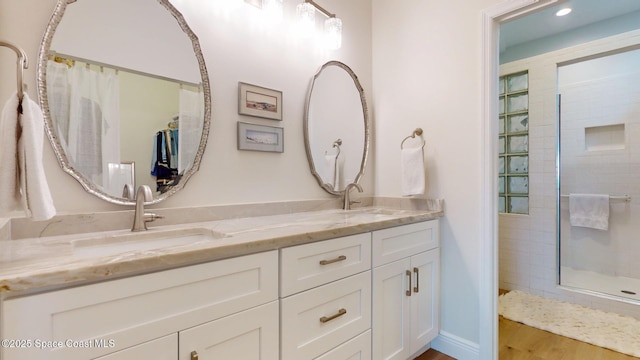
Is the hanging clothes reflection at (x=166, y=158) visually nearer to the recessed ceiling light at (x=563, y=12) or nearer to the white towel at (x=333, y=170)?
the white towel at (x=333, y=170)

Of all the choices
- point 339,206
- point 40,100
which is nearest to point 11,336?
point 40,100

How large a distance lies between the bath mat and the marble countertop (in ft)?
5.57

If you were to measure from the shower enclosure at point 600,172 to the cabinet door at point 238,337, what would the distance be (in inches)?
117

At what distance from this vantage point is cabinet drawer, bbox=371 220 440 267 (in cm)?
139

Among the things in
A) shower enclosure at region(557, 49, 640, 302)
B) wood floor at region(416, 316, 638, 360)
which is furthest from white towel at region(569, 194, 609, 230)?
wood floor at region(416, 316, 638, 360)

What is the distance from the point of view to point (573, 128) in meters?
3.05

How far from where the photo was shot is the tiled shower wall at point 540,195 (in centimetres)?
264

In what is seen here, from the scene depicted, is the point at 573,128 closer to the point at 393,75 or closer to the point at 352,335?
the point at 393,75

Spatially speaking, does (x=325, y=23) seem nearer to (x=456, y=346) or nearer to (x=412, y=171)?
(x=412, y=171)

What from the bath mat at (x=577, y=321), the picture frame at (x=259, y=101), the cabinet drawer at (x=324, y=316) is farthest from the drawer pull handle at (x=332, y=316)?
the bath mat at (x=577, y=321)

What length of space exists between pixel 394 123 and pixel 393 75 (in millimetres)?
356

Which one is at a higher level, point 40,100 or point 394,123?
point 394,123

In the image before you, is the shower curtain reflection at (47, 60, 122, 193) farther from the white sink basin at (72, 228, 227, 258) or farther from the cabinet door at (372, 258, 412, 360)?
the cabinet door at (372, 258, 412, 360)

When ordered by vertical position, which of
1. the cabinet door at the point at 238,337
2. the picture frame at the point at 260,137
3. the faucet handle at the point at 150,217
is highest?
the picture frame at the point at 260,137
